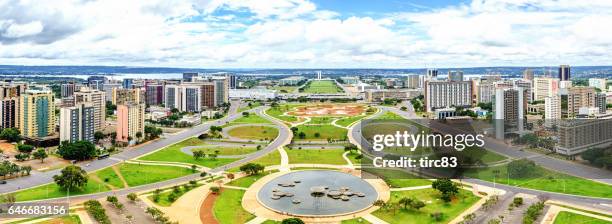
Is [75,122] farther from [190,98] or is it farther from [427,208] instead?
[427,208]

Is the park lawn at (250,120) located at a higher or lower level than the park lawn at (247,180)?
higher

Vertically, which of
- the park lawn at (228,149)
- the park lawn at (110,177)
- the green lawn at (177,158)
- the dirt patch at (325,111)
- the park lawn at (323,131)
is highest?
the dirt patch at (325,111)

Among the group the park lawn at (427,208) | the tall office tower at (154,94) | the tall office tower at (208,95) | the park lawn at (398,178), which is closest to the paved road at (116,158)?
the tall office tower at (208,95)

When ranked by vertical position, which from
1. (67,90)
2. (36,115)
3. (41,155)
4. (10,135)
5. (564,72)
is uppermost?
(564,72)

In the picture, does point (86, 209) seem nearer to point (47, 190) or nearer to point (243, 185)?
point (47, 190)

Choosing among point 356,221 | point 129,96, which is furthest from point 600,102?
point 129,96

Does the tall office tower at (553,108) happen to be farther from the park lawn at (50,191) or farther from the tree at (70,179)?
the tree at (70,179)
